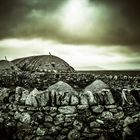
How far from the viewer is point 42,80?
13914 mm

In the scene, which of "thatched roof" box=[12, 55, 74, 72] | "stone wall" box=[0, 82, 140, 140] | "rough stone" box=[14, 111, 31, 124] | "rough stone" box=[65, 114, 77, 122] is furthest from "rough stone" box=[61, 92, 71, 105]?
"thatched roof" box=[12, 55, 74, 72]

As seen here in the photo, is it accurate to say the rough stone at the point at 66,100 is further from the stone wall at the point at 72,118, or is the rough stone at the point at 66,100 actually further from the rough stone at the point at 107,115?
the rough stone at the point at 107,115

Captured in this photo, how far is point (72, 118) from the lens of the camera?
5570mm

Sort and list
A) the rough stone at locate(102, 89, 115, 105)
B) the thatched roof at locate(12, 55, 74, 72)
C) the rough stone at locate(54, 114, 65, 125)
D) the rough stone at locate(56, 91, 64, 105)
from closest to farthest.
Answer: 1. the rough stone at locate(54, 114, 65, 125)
2. the rough stone at locate(56, 91, 64, 105)
3. the rough stone at locate(102, 89, 115, 105)
4. the thatched roof at locate(12, 55, 74, 72)

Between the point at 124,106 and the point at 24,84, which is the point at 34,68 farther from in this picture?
the point at 124,106

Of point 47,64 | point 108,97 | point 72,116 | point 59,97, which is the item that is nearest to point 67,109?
point 72,116

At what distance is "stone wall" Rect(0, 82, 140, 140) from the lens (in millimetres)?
5555

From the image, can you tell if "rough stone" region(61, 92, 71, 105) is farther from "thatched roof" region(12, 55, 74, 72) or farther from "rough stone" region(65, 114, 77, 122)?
"thatched roof" region(12, 55, 74, 72)

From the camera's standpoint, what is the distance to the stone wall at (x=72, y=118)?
219 inches

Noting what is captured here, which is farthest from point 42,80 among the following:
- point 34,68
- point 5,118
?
point 5,118

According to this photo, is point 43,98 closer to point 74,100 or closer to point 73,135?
point 74,100

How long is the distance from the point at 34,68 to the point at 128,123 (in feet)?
50.7

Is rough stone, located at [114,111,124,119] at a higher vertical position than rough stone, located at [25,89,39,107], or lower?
lower

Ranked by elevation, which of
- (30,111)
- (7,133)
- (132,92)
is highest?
(132,92)
